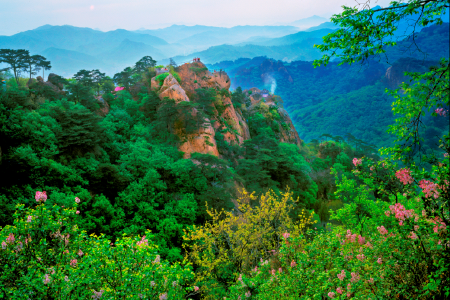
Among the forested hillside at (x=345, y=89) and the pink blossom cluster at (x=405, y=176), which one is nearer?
the pink blossom cluster at (x=405, y=176)

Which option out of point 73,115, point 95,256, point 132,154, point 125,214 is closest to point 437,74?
point 95,256

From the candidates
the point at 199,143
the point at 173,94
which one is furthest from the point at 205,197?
the point at 173,94

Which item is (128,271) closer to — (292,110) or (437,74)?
(437,74)

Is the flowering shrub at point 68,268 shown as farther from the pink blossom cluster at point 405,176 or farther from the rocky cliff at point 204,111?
the rocky cliff at point 204,111

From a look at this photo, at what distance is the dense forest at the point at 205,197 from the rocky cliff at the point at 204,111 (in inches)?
9.0

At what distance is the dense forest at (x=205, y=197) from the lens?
4703 millimetres

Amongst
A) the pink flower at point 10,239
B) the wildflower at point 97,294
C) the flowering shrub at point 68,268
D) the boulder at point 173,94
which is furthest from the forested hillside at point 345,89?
the pink flower at point 10,239

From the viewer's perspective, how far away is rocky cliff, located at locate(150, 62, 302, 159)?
27391 mm

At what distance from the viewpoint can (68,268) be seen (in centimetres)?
600

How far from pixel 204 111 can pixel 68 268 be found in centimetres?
2747

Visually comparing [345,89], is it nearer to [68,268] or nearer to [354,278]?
[354,278]

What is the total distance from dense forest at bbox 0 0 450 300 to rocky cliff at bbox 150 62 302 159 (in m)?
0.23

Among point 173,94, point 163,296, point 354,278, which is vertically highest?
point 173,94

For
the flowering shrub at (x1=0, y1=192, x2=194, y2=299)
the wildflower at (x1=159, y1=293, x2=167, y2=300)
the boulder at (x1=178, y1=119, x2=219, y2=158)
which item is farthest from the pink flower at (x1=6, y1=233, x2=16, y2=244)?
the boulder at (x1=178, y1=119, x2=219, y2=158)
